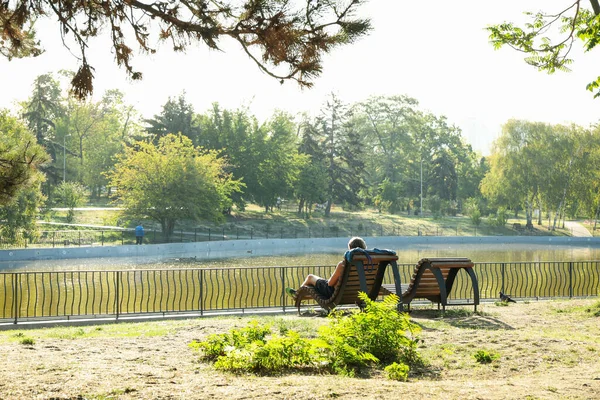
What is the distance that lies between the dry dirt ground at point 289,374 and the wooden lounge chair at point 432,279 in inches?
56.8

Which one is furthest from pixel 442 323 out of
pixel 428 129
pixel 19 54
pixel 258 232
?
pixel 428 129

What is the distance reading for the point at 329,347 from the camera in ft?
20.9

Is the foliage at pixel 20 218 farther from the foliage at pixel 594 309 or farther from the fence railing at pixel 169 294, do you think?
the foliage at pixel 594 309

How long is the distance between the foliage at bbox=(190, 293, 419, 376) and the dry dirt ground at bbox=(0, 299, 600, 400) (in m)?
0.23

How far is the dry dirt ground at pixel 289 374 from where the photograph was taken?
5.18m

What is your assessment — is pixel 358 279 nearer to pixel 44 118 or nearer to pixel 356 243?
pixel 356 243

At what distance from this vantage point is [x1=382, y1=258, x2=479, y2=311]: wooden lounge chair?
11055mm

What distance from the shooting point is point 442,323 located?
32.4 feet

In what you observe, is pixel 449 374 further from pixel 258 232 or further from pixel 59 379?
pixel 258 232

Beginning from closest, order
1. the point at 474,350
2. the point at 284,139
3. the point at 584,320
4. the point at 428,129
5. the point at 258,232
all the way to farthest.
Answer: the point at 474,350 → the point at 584,320 → the point at 258,232 → the point at 284,139 → the point at 428,129

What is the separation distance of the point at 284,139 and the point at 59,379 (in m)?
60.3

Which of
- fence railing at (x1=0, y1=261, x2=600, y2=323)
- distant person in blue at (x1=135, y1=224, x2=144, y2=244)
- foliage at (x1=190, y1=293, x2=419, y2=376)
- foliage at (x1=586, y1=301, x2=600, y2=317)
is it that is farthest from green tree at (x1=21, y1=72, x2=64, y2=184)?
foliage at (x1=190, y1=293, x2=419, y2=376)

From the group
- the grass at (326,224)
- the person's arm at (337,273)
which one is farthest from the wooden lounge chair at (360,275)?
the grass at (326,224)

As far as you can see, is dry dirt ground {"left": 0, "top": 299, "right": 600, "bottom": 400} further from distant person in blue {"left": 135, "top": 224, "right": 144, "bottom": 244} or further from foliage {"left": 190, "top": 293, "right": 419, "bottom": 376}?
distant person in blue {"left": 135, "top": 224, "right": 144, "bottom": 244}
